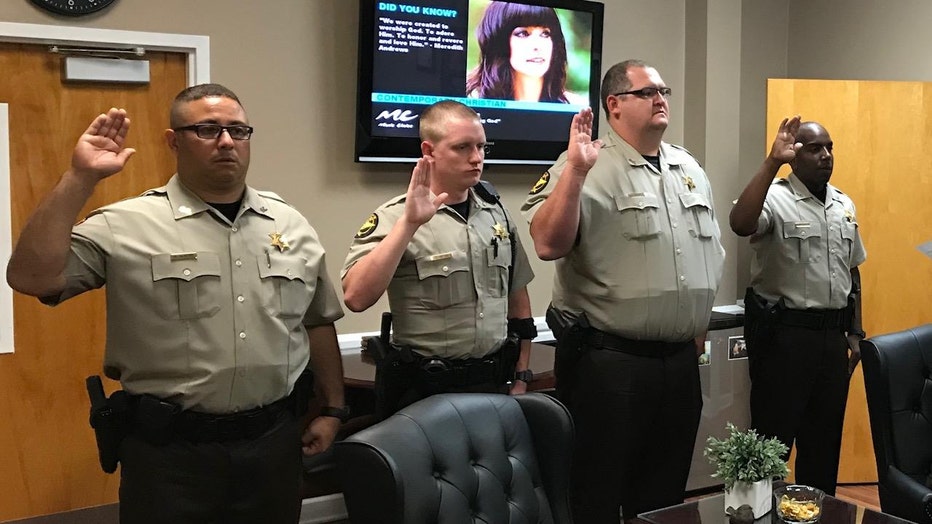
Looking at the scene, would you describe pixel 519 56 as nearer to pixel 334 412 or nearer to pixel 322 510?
pixel 322 510

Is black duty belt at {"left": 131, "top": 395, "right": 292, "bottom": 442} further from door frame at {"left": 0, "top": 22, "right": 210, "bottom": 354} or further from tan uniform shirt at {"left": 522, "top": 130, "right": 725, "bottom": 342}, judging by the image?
door frame at {"left": 0, "top": 22, "right": 210, "bottom": 354}

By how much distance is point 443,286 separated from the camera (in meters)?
2.56

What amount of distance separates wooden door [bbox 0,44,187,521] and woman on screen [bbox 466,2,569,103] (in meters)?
1.25

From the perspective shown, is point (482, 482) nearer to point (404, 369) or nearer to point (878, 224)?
point (404, 369)

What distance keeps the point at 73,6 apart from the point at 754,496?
102 inches

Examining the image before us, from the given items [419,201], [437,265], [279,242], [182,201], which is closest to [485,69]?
[437,265]


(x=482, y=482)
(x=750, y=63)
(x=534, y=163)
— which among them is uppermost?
(x=750, y=63)

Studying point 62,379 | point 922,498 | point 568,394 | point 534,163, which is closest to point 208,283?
point 568,394

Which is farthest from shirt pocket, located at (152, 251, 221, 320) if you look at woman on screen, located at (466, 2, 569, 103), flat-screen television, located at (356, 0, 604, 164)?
woman on screen, located at (466, 2, 569, 103)

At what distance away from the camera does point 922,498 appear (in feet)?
8.11

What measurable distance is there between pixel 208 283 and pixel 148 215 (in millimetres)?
207

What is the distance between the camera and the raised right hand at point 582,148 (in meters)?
2.50

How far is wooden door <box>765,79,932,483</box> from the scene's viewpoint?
4.24m

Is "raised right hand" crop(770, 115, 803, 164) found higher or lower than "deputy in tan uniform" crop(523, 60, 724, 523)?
higher
